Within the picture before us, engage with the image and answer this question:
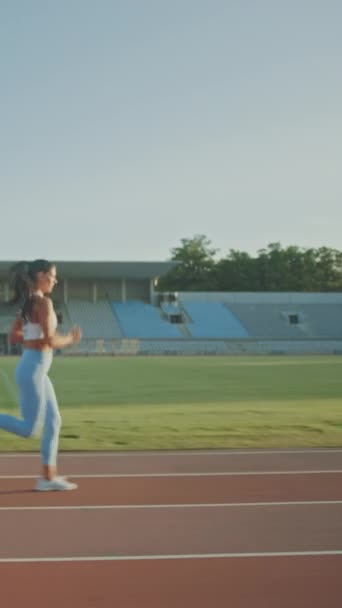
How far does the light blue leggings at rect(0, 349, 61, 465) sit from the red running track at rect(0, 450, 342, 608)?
0.51 meters

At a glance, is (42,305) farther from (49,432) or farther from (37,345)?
(49,432)

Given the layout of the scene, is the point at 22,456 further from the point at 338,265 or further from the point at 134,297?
the point at 338,265

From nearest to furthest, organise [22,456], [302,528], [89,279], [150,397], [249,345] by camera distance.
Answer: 1. [302,528]
2. [22,456]
3. [150,397]
4. [249,345]
5. [89,279]

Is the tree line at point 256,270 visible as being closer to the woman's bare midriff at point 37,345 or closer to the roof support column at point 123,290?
the roof support column at point 123,290

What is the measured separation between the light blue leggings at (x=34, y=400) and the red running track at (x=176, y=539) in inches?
20.2

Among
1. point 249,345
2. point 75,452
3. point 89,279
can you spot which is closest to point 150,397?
point 75,452

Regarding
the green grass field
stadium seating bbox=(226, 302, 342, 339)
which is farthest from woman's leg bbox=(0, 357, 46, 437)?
stadium seating bbox=(226, 302, 342, 339)

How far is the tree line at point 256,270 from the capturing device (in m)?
105

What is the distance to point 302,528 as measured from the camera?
19.0 feet

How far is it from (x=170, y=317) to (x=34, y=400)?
72.0 meters

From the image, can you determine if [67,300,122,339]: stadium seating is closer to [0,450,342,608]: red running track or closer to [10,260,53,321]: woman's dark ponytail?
[0,450,342,608]: red running track

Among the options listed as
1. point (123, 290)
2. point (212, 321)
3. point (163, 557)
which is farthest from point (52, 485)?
point (123, 290)

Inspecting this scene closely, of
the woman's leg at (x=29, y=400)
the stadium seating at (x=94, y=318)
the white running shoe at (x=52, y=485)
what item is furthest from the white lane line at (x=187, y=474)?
the stadium seating at (x=94, y=318)

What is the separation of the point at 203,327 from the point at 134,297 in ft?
31.2
